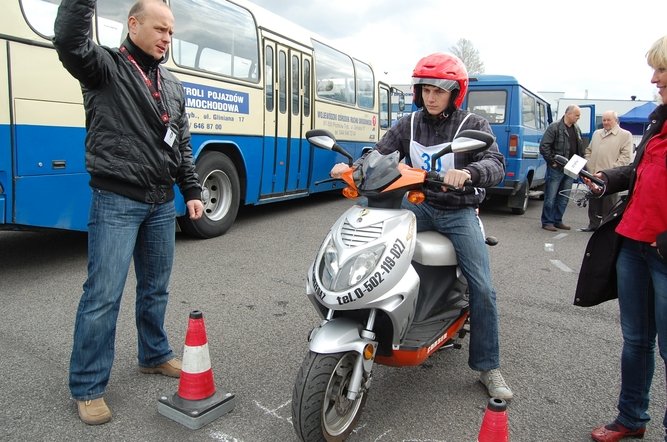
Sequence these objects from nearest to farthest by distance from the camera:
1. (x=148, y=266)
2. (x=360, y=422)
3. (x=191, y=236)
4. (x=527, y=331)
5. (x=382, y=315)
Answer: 1. (x=382, y=315)
2. (x=360, y=422)
3. (x=148, y=266)
4. (x=527, y=331)
5. (x=191, y=236)

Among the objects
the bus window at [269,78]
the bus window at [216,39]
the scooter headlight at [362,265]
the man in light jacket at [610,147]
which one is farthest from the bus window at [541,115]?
the scooter headlight at [362,265]

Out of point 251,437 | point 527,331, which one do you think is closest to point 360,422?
point 251,437

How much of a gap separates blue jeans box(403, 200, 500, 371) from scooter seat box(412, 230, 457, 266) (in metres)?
0.04

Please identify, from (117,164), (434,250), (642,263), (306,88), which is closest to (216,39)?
(306,88)

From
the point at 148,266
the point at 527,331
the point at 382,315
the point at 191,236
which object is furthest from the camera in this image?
the point at 191,236

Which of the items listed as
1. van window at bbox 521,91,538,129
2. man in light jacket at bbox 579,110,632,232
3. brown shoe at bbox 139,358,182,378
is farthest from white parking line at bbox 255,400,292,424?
van window at bbox 521,91,538,129

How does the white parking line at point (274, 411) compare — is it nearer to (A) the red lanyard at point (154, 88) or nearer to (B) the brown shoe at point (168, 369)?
(B) the brown shoe at point (168, 369)

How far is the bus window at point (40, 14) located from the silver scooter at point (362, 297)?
3271 millimetres

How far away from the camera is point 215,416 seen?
2.72 m

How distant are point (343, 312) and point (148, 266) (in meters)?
1.14

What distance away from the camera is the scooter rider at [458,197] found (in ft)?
9.37

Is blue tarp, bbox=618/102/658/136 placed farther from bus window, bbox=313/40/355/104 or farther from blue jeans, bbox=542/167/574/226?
bus window, bbox=313/40/355/104

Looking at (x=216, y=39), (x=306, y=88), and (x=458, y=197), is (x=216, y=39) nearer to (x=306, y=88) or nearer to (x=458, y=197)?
(x=306, y=88)

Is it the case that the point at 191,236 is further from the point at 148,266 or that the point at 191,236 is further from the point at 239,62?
the point at 148,266
